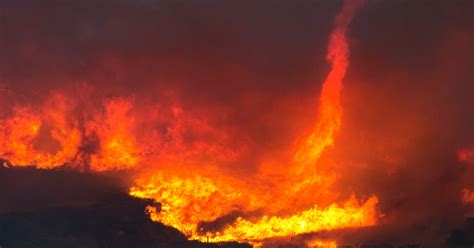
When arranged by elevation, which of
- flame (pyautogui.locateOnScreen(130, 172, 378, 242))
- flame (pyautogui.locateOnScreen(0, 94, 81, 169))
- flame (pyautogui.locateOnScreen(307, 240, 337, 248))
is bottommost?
flame (pyautogui.locateOnScreen(307, 240, 337, 248))

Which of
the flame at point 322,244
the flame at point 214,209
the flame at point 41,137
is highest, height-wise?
the flame at point 41,137

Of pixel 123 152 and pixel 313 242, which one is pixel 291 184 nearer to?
pixel 313 242

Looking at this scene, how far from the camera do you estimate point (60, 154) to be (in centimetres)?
3572

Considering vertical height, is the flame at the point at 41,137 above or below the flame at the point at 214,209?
above

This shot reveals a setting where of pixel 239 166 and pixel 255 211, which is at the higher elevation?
pixel 239 166

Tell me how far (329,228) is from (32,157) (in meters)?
17.5

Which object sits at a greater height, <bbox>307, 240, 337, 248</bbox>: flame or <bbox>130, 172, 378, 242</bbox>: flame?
<bbox>130, 172, 378, 242</bbox>: flame

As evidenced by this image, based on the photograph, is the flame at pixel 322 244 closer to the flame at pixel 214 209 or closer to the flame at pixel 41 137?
the flame at pixel 214 209

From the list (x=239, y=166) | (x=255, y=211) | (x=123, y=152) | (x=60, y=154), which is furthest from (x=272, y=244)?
(x=60, y=154)

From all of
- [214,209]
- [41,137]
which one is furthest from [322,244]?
[41,137]

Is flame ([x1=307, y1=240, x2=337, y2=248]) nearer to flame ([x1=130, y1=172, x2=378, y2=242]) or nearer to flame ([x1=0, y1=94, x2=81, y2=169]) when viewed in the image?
flame ([x1=130, y1=172, x2=378, y2=242])

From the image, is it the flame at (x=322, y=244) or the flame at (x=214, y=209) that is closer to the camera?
the flame at (x=214, y=209)

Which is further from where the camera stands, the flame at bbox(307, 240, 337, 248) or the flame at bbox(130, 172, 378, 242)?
the flame at bbox(307, 240, 337, 248)

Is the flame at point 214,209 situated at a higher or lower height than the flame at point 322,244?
higher
